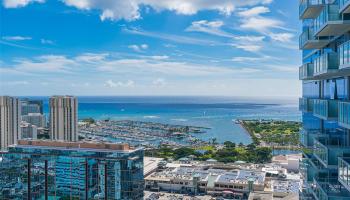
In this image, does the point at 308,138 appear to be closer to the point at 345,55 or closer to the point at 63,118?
the point at 345,55

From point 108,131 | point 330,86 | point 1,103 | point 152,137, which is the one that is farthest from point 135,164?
point 108,131

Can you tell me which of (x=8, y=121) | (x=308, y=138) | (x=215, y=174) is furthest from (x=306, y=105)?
(x=8, y=121)

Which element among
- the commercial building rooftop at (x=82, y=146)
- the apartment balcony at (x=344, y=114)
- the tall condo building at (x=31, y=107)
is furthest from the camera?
the tall condo building at (x=31, y=107)

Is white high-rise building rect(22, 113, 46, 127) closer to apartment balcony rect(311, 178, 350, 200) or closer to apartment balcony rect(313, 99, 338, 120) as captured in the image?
apartment balcony rect(311, 178, 350, 200)

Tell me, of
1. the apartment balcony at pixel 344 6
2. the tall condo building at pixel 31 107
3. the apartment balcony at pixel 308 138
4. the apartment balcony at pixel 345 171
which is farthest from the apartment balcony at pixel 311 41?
the tall condo building at pixel 31 107

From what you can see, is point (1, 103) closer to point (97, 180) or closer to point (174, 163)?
point (174, 163)

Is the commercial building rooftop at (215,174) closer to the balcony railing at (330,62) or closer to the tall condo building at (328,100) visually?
the tall condo building at (328,100)
